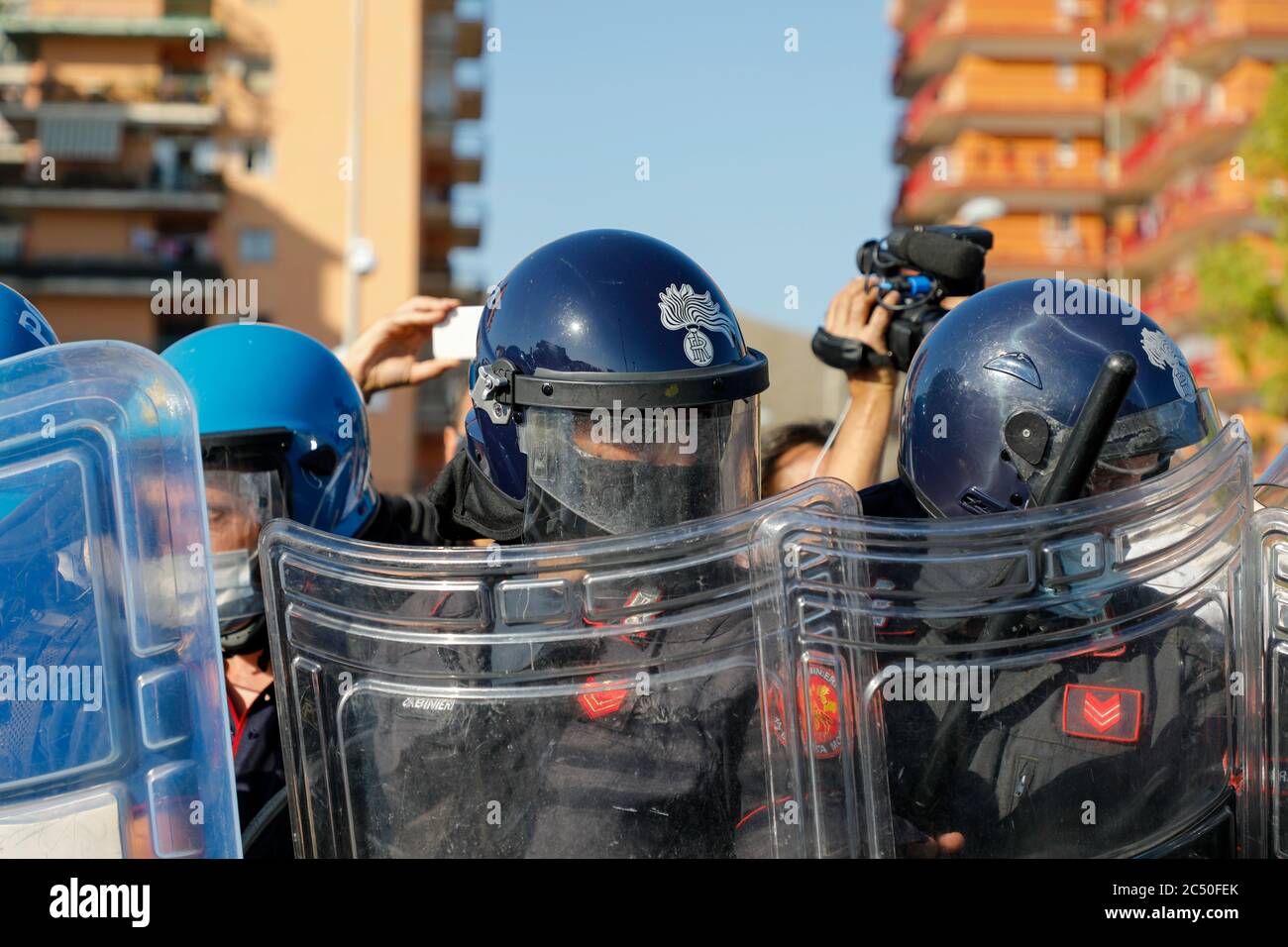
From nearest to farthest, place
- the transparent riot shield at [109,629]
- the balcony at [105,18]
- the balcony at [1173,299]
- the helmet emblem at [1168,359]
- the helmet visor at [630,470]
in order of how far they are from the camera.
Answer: the transparent riot shield at [109,629] → the helmet visor at [630,470] → the helmet emblem at [1168,359] → the balcony at [1173,299] → the balcony at [105,18]

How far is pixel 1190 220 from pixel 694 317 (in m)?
37.6

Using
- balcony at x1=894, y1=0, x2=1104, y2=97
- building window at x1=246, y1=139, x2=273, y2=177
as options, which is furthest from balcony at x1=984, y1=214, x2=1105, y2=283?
building window at x1=246, y1=139, x2=273, y2=177

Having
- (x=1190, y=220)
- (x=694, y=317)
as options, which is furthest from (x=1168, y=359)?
(x=1190, y=220)

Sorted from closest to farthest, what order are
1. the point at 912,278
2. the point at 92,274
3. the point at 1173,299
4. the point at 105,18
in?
the point at 912,278, the point at 1173,299, the point at 92,274, the point at 105,18

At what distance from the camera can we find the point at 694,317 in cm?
223

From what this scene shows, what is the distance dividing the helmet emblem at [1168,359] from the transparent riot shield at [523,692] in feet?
3.15

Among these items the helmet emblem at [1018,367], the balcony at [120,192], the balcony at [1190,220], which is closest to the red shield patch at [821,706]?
the helmet emblem at [1018,367]

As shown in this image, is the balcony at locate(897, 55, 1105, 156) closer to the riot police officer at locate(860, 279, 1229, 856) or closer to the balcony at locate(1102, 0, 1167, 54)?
the balcony at locate(1102, 0, 1167, 54)

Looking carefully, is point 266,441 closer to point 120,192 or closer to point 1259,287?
point 1259,287

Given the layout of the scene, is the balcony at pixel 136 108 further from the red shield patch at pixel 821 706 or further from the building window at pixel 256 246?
the red shield patch at pixel 821 706

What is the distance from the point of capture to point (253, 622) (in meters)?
2.71

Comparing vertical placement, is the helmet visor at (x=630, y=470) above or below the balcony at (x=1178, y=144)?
above

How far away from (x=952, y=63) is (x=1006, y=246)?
696 cm

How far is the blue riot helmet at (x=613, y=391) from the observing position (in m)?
2.09
